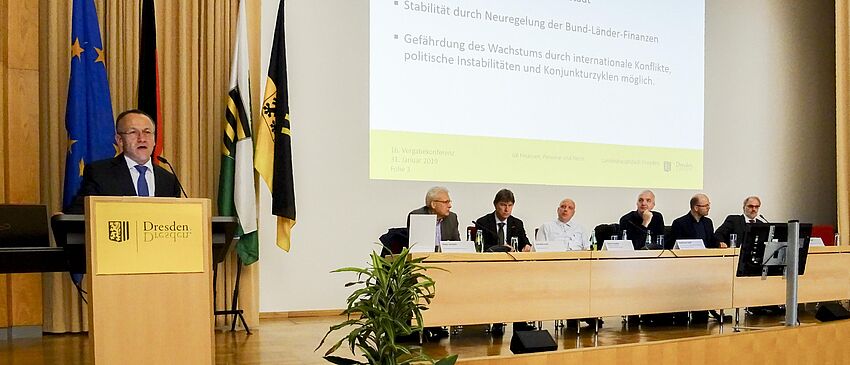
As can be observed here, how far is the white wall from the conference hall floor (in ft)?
2.34

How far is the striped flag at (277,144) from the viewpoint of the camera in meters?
6.04

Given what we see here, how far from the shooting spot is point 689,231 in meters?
→ 6.89

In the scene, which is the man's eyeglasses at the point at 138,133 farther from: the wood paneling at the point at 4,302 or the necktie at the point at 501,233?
the necktie at the point at 501,233

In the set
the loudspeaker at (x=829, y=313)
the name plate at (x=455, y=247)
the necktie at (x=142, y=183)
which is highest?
the necktie at (x=142, y=183)

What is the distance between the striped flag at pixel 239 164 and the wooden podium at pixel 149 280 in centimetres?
295

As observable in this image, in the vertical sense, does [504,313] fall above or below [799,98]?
below

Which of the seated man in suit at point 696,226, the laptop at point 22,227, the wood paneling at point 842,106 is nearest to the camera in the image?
the laptop at point 22,227

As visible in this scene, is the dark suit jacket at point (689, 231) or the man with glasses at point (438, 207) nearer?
the man with glasses at point (438, 207)

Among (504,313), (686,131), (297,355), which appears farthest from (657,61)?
(297,355)

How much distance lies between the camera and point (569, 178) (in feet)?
25.7

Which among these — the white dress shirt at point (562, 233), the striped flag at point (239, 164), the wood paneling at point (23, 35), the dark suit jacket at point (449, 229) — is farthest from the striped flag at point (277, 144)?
the white dress shirt at point (562, 233)

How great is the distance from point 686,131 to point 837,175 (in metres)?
2.03

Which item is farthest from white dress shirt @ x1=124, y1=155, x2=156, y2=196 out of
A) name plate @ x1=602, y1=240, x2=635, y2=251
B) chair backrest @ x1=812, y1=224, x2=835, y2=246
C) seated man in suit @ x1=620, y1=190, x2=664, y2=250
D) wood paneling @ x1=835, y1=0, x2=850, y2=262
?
wood paneling @ x1=835, y1=0, x2=850, y2=262

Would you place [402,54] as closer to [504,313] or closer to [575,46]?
[575,46]
